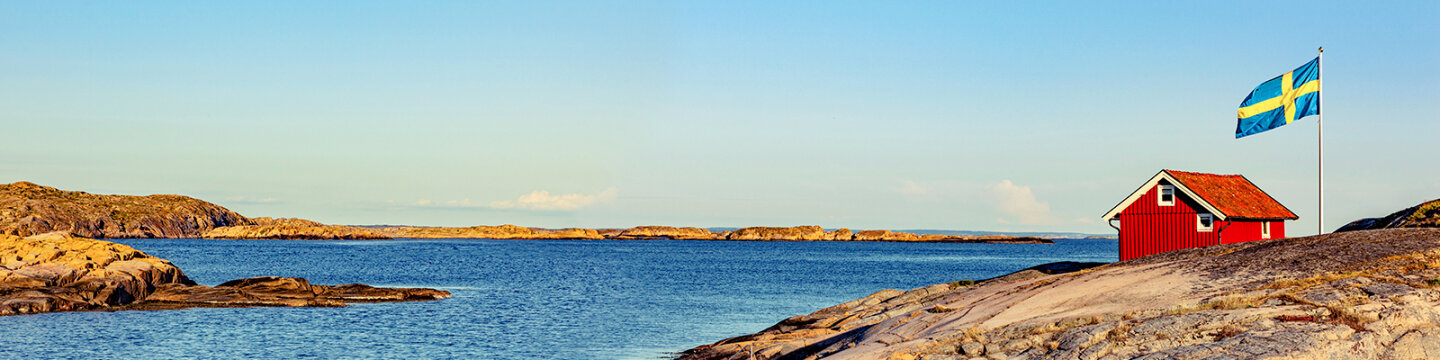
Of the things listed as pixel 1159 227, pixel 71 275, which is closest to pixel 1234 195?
pixel 1159 227

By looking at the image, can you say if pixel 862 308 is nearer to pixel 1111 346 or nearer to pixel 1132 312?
pixel 1132 312

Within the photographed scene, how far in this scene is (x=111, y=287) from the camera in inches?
1756

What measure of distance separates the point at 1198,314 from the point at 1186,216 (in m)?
26.4

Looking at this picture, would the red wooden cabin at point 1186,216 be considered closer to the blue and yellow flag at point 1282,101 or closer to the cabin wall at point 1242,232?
the cabin wall at point 1242,232

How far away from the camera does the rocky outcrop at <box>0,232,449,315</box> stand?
43094 millimetres

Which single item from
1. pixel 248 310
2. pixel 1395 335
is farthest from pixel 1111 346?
pixel 248 310

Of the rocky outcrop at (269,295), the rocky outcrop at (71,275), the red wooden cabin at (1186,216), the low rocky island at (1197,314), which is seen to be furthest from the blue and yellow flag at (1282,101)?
the rocky outcrop at (71,275)

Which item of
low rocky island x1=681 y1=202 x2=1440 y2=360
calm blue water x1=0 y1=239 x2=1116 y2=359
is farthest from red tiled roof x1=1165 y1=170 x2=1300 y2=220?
calm blue water x1=0 y1=239 x2=1116 y2=359

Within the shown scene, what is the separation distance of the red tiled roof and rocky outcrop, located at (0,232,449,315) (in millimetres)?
34399

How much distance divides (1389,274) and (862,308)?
14.1 m

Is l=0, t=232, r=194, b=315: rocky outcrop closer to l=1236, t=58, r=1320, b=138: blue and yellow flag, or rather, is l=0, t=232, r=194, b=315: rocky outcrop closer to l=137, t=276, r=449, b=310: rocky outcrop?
l=137, t=276, r=449, b=310: rocky outcrop

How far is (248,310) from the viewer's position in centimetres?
4472

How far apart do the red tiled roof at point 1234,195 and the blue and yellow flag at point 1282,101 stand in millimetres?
7243

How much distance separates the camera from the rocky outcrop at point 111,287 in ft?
141
